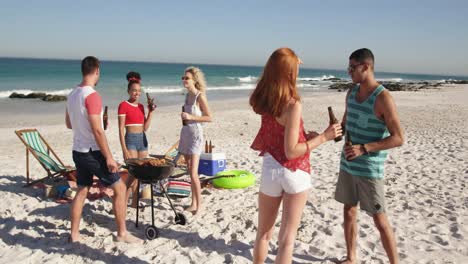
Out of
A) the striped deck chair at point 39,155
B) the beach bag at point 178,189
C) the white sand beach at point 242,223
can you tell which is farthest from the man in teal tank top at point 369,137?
the striped deck chair at point 39,155

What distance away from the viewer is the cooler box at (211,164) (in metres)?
6.79

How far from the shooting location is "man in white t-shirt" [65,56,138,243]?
149 inches

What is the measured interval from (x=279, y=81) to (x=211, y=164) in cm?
425

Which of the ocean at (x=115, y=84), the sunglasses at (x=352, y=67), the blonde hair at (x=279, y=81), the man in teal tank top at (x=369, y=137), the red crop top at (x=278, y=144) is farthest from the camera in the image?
the ocean at (x=115, y=84)

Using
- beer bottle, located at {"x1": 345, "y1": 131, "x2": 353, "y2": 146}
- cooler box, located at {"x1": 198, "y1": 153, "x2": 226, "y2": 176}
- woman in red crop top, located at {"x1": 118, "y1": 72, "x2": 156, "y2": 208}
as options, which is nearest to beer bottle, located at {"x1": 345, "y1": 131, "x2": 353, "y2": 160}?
beer bottle, located at {"x1": 345, "y1": 131, "x2": 353, "y2": 146}

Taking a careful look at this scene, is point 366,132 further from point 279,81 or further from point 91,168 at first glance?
point 91,168

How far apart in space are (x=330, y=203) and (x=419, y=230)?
124 centimetres

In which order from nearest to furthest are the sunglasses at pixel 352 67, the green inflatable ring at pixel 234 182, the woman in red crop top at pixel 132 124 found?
the sunglasses at pixel 352 67
the woman in red crop top at pixel 132 124
the green inflatable ring at pixel 234 182

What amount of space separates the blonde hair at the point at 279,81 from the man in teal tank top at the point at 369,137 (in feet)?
2.79

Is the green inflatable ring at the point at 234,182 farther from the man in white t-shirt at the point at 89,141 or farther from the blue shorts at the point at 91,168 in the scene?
the blue shorts at the point at 91,168

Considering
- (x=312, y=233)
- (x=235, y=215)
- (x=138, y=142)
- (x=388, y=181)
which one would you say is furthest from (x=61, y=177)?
(x=388, y=181)

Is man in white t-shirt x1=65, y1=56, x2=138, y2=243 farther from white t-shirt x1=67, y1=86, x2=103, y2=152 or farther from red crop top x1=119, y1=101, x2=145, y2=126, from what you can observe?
red crop top x1=119, y1=101, x2=145, y2=126

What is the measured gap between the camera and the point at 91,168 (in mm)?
3971

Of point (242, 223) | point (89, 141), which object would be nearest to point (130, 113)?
point (89, 141)
